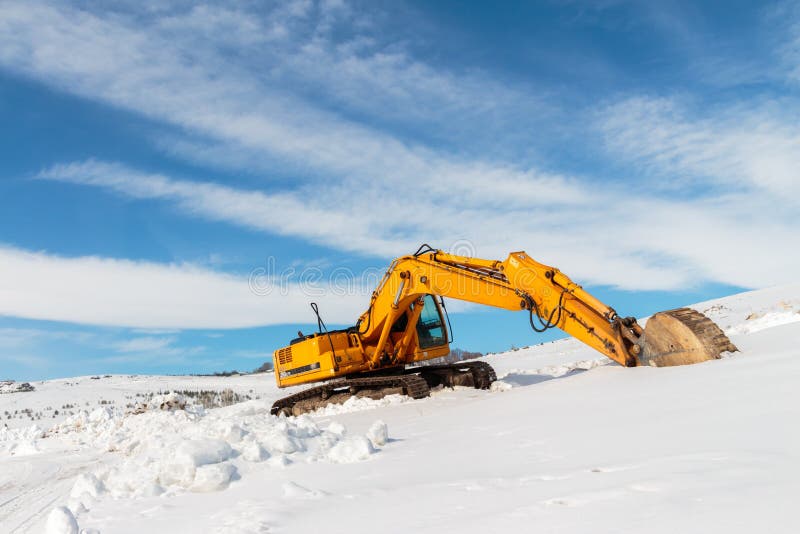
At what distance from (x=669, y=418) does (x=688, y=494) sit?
7.76 ft

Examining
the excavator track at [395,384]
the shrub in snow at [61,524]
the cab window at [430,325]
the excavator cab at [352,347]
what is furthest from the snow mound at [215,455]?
the cab window at [430,325]

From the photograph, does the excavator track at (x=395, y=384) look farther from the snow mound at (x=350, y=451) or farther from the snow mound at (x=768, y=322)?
the snow mound at (x=350, y=451)

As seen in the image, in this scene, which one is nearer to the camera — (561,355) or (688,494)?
(688,494)

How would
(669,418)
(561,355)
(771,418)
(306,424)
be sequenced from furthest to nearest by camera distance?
(561,355) → (306,424) → (669,418) → (771,418)

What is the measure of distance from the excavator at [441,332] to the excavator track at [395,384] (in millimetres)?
22

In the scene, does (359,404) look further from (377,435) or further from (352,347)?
(377,435)

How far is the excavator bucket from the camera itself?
27.7ft

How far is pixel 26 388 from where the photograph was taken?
32.9 meters

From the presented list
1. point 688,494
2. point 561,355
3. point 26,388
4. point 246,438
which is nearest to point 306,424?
point 246,438

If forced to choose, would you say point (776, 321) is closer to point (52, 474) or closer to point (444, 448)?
point (444, 448)

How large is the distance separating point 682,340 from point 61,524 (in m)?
7.78

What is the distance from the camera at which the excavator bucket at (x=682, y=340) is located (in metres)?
8.45

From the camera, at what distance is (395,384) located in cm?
1245

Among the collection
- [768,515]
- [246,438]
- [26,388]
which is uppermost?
[26,388]
